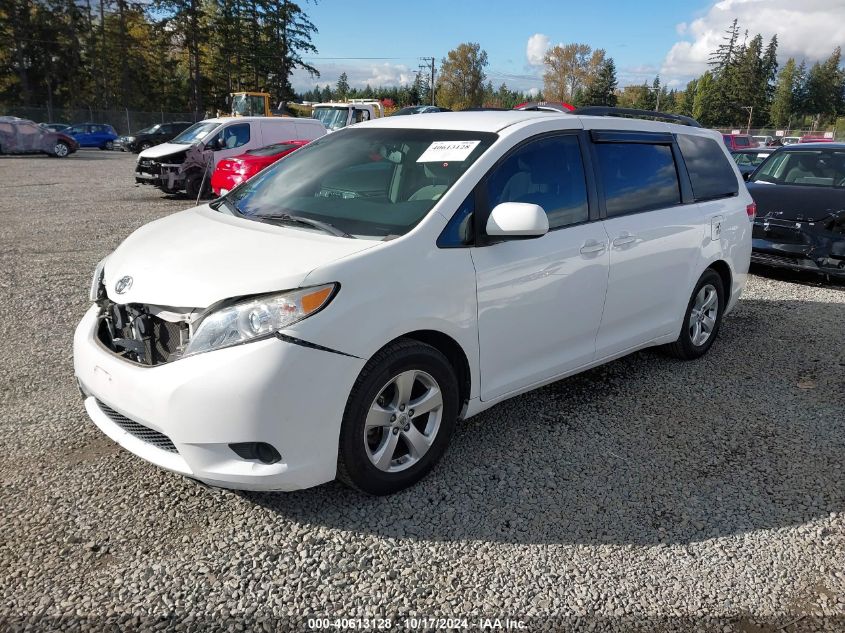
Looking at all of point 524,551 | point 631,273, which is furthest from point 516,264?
point 524,551

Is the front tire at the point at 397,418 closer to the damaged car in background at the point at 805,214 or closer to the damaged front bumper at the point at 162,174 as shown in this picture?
the damaged car in background at the point at 805,214

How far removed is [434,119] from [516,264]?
124 centimetres

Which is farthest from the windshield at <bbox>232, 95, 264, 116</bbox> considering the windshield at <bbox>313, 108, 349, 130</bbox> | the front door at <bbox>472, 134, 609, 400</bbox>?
the front door at <bbox>472, 134, 609, 400</bbox>

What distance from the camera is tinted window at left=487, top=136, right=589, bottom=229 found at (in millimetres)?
3545

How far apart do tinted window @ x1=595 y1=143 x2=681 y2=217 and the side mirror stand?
3.54 ft

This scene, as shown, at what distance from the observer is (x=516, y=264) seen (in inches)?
136

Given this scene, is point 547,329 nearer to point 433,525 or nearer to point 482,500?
point 482,500

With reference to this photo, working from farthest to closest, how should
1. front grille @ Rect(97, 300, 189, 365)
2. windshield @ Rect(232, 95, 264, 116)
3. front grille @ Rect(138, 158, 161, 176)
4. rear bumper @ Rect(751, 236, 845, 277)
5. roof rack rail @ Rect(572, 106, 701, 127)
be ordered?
windshield @ Rect(232, 95, 264, 116) < front grille @ Rect(138, 158, 161, 176) < rear bumper @ Rect(751, 236, 845, 277) < roof rack rail @ Rect(572, 106, 701, 127) < front grille @ Rect(97, 300, 189, 365)

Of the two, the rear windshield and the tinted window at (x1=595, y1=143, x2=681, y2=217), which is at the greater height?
the tinted window at (x1=595, y1=143, x2=681, y2=217)

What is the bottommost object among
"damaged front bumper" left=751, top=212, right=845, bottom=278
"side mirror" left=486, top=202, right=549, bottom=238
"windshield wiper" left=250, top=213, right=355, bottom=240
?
"damaged front bumper" left=751, top=212, right=845, bottom=278

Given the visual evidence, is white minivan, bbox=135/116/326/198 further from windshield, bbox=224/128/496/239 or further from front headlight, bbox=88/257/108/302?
front headlight, bbox=88/257/108/302

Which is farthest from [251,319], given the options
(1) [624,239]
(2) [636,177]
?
(2) [636,177]

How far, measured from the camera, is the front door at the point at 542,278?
3.39m

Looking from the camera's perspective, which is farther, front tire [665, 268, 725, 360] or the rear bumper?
the rear bumper
